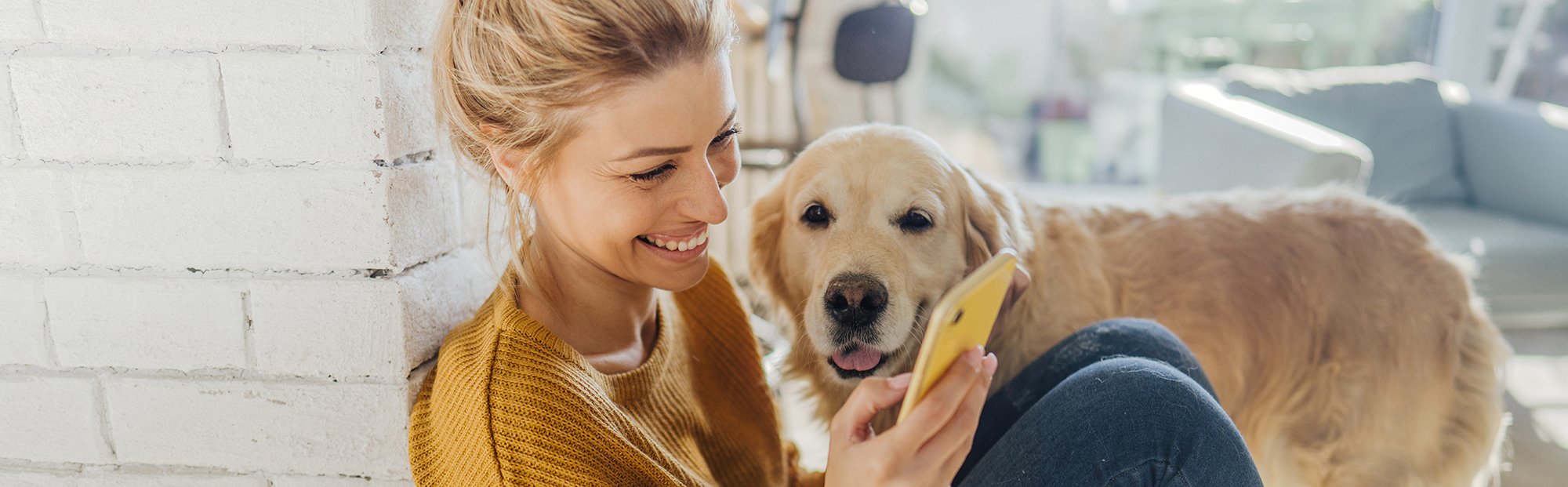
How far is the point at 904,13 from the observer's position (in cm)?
181

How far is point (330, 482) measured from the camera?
985 millimetres

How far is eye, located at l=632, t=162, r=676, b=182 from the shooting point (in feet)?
3.00

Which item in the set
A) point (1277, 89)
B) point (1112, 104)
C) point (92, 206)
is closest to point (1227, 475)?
point (92, 206)

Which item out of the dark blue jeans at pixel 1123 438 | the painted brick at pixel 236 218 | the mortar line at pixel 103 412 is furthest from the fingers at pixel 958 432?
the mortar line at pixel 103 412

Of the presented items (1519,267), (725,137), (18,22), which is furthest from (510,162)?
(1519,267)

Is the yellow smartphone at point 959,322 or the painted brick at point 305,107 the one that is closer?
the yellow smartphone at point 959,322

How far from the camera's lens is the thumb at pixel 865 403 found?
0.76 meters

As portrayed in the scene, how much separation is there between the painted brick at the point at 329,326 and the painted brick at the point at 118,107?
160mm

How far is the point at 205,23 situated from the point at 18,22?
0.18 m

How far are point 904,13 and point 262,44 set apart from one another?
121cm

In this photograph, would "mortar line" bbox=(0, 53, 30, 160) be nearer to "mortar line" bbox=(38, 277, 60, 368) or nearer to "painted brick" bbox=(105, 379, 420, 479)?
"mortar line" bbox=(38, 277, 60, 368)

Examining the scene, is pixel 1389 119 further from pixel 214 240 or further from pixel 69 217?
pixel 69 217

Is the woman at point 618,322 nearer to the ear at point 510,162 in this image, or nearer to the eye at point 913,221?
the ear at point 510,162

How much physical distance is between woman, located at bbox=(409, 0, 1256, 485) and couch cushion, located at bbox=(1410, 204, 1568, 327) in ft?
8.06
